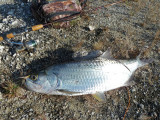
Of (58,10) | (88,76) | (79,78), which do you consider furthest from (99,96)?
(58,10)

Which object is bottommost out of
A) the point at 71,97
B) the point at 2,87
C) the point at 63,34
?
the point at 71,97

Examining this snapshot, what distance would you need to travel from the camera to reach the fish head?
2930 mm

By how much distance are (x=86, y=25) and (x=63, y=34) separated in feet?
2.97

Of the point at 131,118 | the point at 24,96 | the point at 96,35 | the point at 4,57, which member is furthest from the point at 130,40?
the point at 4,57

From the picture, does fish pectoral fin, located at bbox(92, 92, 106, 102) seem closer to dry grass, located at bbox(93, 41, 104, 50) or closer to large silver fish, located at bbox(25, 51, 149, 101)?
large silver fish, located at bbox(25, 51, 149, 101)

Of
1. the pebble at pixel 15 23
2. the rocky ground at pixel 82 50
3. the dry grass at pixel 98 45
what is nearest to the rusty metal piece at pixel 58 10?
the rocky ground at pixel 82 50

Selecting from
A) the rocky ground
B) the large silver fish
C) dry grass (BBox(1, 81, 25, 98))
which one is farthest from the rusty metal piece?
dry grass (BBox(1, 81, 25, 98))

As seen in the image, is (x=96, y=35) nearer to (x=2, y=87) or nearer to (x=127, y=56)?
(x=127, y=56)

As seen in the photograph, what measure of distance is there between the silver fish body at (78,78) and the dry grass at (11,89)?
46 centimetres

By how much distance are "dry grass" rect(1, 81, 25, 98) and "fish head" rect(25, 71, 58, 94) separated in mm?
467

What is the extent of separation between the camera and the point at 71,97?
133 inches

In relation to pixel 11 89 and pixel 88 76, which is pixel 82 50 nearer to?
pixel 88 76

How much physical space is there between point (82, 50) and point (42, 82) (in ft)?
5.32

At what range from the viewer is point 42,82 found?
293cm
